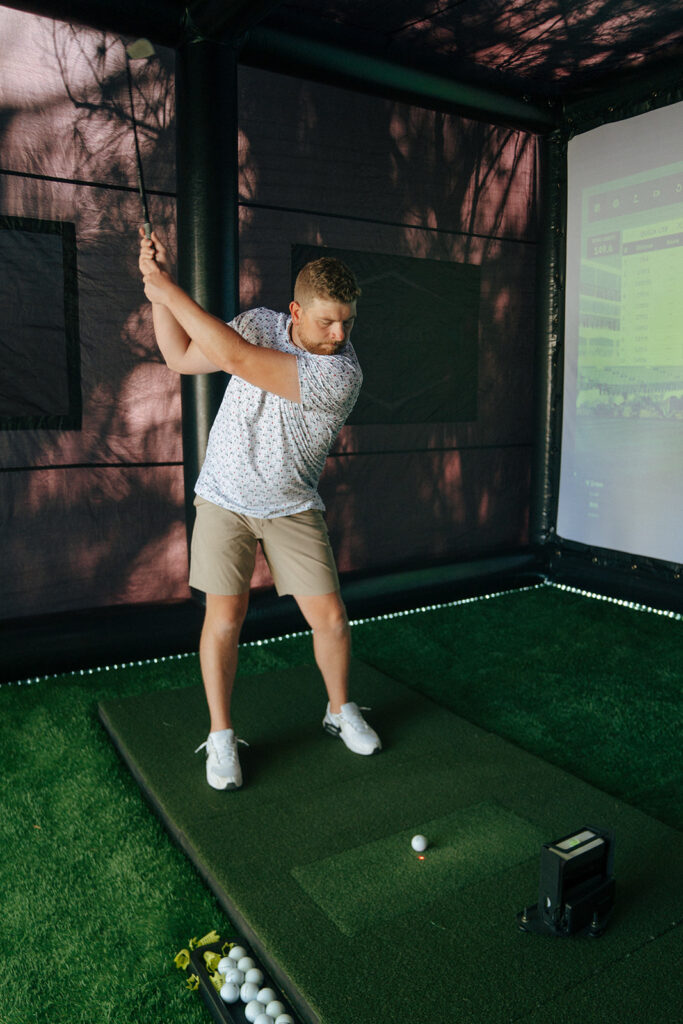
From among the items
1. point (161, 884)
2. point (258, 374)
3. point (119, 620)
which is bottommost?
point (161, 884)

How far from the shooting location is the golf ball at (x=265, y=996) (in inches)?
50.0

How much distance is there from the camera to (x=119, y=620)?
2830 millimetres

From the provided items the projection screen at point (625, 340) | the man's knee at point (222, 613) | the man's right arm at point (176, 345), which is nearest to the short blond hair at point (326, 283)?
the man's right arm at point (176, 345)

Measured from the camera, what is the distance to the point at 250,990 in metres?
1.28

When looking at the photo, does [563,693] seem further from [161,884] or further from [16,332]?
[16,332]

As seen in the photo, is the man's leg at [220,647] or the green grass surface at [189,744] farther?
the man's leg at [220,647]

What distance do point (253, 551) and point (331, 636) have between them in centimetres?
30

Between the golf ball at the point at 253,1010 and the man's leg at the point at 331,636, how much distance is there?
90 cm

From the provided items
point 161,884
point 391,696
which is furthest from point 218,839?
point 391,696

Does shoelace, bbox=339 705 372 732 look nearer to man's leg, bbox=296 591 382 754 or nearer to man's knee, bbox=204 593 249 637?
man's leg, bbox=296 591 382 754

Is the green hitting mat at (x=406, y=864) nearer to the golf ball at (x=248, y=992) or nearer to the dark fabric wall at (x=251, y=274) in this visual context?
the golf ball at (x=248, y=992)

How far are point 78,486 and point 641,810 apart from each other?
81.8 inches

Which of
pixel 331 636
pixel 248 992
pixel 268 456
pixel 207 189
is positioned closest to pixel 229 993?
pixel 248 992

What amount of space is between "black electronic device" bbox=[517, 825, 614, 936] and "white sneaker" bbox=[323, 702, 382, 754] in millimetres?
694
